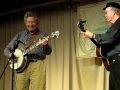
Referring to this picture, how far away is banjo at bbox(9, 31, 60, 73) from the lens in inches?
126

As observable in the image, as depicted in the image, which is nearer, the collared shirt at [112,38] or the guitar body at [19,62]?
the collared shirt at [112,38]

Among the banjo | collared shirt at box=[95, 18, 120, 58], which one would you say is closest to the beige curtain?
the banjo

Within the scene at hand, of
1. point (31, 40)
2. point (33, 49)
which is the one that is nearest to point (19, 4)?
point (31, 40)

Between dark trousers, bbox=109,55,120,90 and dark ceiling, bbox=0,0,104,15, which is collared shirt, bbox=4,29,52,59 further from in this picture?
dark ceiling, bbox=0,0,104,15

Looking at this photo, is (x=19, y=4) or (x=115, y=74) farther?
(x=19, y=4)

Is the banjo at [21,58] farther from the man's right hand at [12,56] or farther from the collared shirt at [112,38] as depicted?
the collared shirt at [112,38]

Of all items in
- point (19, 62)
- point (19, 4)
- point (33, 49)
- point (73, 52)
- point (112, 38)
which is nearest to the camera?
point (112, 38)

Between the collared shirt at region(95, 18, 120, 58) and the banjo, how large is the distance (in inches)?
26.0

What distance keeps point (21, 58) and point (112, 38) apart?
A: 3.80ft

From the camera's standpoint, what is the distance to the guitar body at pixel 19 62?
3.19 m

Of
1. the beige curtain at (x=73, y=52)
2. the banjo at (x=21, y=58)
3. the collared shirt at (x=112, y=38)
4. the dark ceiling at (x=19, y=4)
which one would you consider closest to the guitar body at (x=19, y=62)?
the banjo at (x=21, y=58)

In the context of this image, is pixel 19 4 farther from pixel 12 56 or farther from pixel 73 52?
pixel 12 56

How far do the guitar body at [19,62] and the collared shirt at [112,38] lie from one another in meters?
0.94

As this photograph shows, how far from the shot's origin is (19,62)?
10.9 ft
